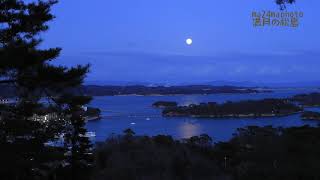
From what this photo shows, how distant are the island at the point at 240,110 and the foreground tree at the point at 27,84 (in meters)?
68.1

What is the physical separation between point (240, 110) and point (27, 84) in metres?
70.1

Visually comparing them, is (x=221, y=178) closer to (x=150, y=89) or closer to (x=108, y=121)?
(x=108, y=121)

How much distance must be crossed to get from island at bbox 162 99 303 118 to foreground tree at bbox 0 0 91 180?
6814 centimetres

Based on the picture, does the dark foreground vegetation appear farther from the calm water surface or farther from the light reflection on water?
the light reflection on water

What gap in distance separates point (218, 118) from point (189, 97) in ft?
162

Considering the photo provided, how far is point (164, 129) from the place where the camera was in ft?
209

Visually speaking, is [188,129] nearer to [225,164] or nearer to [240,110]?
[240,110]

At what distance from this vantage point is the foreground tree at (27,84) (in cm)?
822

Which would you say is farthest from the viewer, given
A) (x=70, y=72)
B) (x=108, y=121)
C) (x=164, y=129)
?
(x=108, y=121)

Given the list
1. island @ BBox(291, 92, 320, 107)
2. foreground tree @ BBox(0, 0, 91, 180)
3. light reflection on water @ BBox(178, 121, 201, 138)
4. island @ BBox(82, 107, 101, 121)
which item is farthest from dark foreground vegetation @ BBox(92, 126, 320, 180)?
island @ BBox(291, 92, 320, 107)

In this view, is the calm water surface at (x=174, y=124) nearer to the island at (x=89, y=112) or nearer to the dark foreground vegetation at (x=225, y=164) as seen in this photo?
the island at (x=89, y=112)

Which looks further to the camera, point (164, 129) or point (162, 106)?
point (162, 106)

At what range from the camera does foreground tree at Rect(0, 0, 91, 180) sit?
8.22 meters

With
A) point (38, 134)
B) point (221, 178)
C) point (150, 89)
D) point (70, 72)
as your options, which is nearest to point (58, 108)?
point (38, 134)
